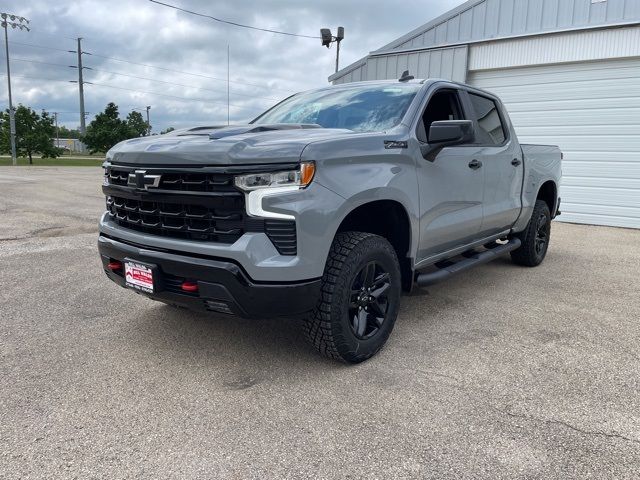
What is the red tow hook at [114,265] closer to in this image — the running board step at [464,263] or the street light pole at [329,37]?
the running board step at [464,263]

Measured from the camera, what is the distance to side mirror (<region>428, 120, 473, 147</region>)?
3363 mm

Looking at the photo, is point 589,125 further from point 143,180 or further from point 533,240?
point 143,180

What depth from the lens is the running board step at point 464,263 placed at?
3.75m

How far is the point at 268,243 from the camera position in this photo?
104 inches

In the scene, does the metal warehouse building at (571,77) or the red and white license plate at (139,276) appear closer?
the red and white license plate at (139,276)

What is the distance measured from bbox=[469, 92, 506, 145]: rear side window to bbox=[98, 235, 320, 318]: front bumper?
2.62m

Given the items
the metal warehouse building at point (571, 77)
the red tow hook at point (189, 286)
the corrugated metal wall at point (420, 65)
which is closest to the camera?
the red tow hook at point (189, 286)

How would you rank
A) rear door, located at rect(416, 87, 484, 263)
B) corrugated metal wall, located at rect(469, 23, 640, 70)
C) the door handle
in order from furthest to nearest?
corrugated metal wall, located at rect(469, 23, 640, 70) → the door handle → rear door, located at rect(416, 87, 484, 263)

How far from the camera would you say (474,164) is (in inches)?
167

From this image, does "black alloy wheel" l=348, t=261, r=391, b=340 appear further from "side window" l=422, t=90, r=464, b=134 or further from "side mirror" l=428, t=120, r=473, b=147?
"side window" l=422, t=90, r=464, b=134

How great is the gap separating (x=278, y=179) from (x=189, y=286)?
2.51 feet

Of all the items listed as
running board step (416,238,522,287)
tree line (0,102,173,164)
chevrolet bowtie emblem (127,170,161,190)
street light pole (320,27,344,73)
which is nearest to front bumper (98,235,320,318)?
chevrolet bowtie emblem (127,170,161,190)

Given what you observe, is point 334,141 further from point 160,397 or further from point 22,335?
point 22,335

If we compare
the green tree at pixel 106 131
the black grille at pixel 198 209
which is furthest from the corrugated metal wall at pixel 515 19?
the green tree at pixel 106 131
